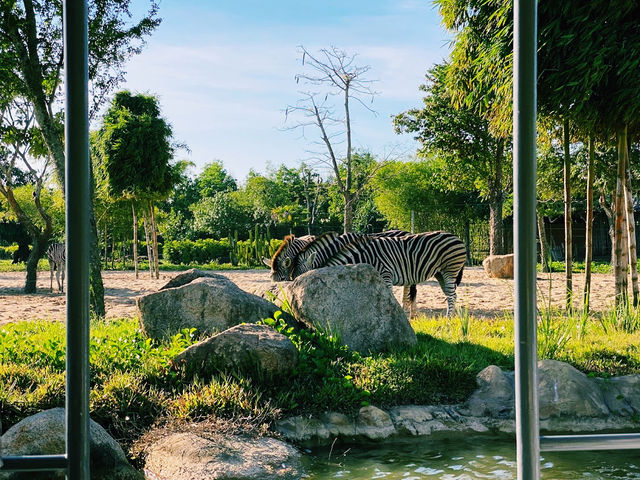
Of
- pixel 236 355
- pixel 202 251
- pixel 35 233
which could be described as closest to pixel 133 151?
pixel 35 233

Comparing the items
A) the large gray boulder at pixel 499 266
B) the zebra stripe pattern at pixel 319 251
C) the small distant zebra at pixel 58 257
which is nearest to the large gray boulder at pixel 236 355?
the zebra stripe pattern at pixel 319 251

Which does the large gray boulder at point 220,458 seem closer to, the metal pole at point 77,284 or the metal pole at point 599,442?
the metal pole at point 77,284

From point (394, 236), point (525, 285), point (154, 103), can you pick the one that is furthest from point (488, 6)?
point (154, 103)

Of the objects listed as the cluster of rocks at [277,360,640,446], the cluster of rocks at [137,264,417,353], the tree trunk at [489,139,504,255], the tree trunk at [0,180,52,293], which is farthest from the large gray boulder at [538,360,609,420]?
the tree trunk at [489,139,504,255]

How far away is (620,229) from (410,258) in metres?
2.72

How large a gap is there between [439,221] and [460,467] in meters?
19.5

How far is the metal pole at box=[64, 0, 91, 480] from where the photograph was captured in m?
0.71

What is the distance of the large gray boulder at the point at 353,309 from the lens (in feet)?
18.9

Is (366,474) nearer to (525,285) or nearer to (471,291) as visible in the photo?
(525,285)

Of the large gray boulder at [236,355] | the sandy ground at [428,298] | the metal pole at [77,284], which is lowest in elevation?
the sandy ground at [428,298]

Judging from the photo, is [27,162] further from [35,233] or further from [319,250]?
[319,250]

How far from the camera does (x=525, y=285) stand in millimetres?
736

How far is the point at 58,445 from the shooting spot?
3699mm

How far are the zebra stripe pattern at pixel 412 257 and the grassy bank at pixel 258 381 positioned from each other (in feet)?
6.55
